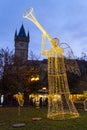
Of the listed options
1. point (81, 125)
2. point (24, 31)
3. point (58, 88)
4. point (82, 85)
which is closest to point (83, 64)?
point (82, 85)

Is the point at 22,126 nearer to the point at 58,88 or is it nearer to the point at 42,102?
the point at 58,88

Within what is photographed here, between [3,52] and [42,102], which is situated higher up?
[3,52]

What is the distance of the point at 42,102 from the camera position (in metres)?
43.3

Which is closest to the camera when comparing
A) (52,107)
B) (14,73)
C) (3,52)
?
(52,107)

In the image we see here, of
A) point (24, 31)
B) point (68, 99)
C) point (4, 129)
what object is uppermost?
point (24, 31)

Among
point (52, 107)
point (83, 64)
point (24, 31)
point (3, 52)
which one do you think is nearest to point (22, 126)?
point (52, 107)

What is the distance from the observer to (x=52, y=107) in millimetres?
19375

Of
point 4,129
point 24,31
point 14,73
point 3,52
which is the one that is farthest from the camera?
point 24,31

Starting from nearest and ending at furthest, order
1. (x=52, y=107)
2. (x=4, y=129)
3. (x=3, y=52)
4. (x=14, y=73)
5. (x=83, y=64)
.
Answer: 1. (x=4, y=129)
2. (x=52, y=107)
3. (x=14, y=73)
4. (x=3, y=52)
5. (x=83, y=64)

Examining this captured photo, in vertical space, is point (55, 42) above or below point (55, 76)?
above

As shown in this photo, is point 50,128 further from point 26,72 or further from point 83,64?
point 83,64

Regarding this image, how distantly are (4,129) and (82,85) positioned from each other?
34631 mm

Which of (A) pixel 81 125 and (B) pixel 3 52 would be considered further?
(B) pixel 3 52

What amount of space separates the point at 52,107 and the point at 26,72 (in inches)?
965
